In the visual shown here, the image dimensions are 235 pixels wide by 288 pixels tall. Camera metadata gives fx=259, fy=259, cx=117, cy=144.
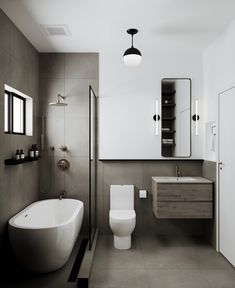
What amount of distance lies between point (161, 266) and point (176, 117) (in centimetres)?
208

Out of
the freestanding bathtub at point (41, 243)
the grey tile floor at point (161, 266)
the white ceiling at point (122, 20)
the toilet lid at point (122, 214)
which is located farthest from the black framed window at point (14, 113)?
the grey tile floor at point (161, 266)

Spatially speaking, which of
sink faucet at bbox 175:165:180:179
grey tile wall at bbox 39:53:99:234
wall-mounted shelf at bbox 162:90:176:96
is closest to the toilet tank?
grey tile wall at bbox 39:53:99:234

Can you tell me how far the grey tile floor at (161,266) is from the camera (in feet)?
8.52

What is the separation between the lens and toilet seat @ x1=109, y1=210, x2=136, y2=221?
3.30 meters

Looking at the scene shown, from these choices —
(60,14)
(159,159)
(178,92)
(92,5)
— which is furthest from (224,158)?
(60,14)

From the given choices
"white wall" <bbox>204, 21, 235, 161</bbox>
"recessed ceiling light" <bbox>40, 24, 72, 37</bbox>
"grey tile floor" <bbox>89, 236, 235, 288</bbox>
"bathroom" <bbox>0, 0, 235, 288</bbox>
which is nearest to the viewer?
"grey tile floor" <bbox>89, 236, 235, 288</bbox>

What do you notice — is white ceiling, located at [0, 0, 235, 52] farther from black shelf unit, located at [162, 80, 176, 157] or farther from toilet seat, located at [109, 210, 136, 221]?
toilet seat, located at [109, 210, 136, 221]

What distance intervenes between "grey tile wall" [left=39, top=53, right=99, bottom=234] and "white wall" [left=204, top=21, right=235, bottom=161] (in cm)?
163

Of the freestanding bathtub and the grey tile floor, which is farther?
the grey tile floor

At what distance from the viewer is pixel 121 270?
2846 millimetres

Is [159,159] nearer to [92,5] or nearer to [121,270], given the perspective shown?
[121,270]

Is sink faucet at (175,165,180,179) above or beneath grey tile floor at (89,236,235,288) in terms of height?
above

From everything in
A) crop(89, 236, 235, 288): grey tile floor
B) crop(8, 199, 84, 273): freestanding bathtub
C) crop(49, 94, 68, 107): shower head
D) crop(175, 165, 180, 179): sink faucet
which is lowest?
crop(89, 236, 235, 288): grey tile floor

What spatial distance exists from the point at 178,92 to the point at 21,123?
2.33 metres
